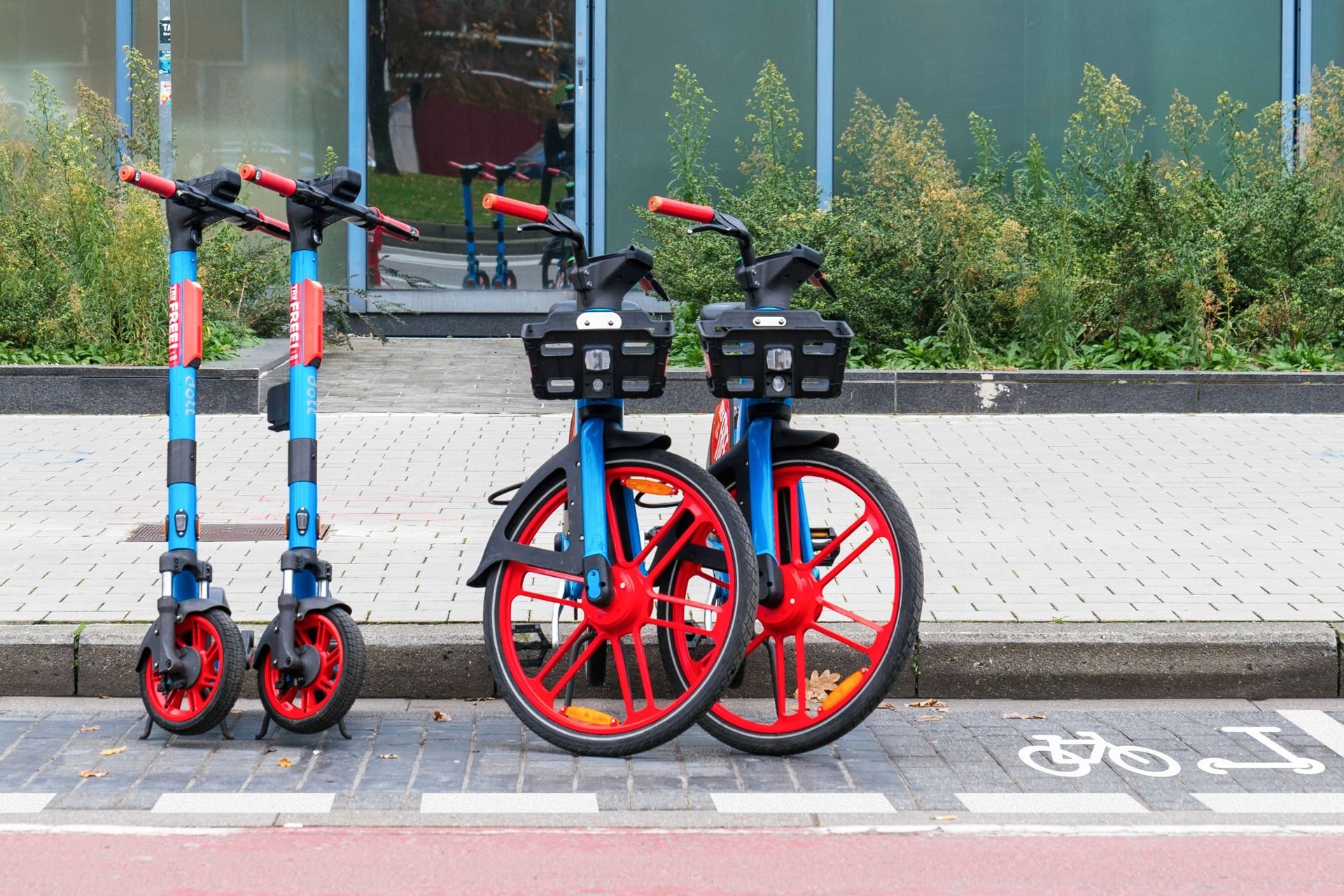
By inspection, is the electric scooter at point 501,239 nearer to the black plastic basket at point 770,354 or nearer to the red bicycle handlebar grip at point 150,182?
the red bicycle handlebar grip at point 150,182

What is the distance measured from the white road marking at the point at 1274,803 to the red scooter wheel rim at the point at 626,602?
1338mm

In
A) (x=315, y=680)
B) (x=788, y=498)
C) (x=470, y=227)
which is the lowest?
(x=315, y=680)

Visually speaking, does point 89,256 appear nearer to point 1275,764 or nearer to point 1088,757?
point 1088,757

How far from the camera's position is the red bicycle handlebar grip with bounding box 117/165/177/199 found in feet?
15.5

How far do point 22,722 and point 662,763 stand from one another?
6.26 feet

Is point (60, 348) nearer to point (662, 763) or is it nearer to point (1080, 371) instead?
point (1080, 371)

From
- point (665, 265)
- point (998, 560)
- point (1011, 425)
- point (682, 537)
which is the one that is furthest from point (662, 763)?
point (665, 265)

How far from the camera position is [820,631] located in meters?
4.95

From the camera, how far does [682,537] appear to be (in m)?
4.84

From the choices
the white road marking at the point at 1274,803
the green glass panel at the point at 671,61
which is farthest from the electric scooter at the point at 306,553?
the green glass panel at the point at 671,61

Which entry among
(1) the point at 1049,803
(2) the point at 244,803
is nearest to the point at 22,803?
(2) the point at 244,803

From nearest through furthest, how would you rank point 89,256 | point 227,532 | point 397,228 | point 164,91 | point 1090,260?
1. point 397,228
2. point 227,532
3. point 89,256
4. point 1090,260
5. point 164,91

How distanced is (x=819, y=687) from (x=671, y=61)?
1095 cm

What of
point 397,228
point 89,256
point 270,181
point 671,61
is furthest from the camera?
point 671,61
